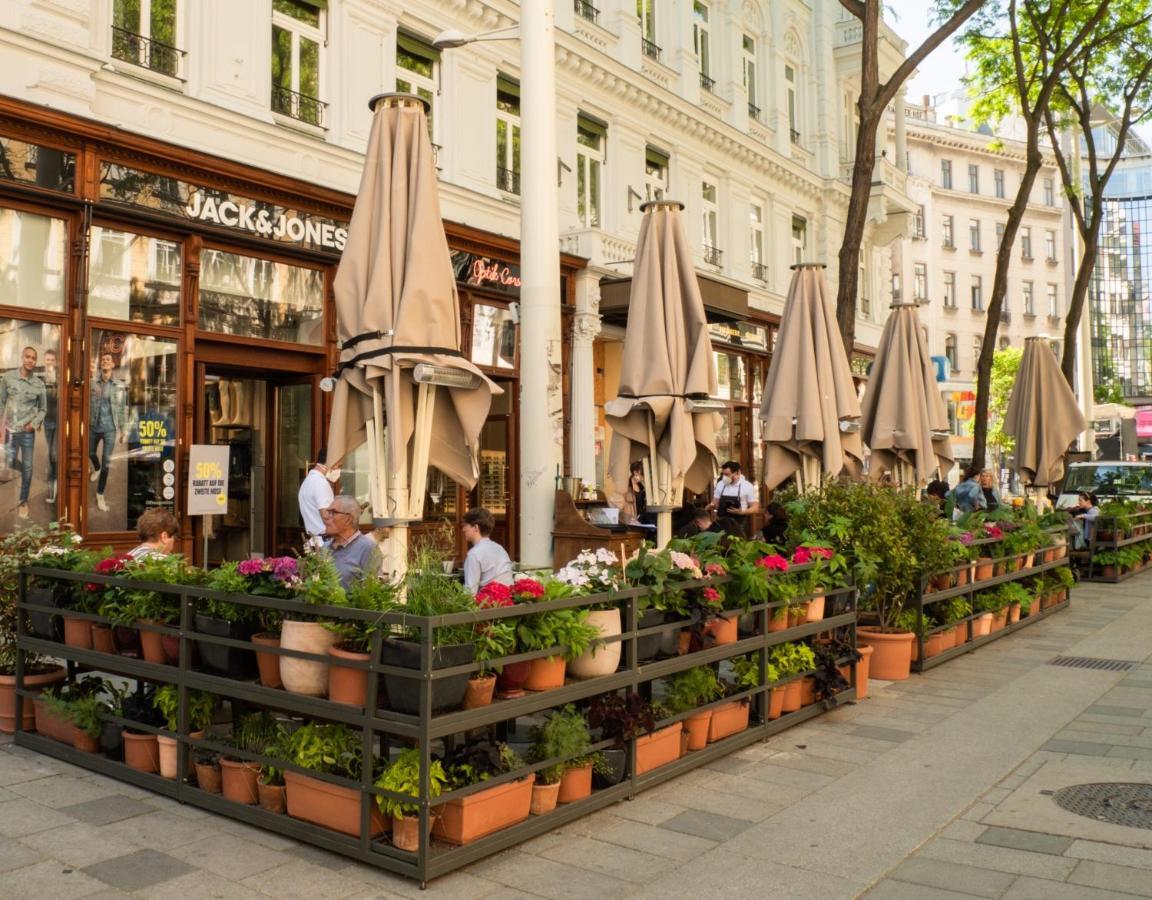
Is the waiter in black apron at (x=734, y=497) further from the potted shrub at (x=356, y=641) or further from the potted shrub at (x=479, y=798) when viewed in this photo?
the potted shrub at (x=356, y=641)

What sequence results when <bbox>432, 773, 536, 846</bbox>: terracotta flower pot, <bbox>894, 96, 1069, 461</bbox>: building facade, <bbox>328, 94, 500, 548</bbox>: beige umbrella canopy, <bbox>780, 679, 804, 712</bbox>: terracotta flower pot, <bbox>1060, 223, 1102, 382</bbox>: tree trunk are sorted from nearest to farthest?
<bbox>432, 773, 536, 846</bbox>: terracotta flower pot → <bbox>328, 94, 500, 548</bbox>: beige umbrella canopy → <bbox>780, 679, 804, 712</bbox>: terracotta flower pot → <bbox>1060, 223, 1102, 382</bbox>: tree trunk → <bbox>894, 96, 1069, 461</bbox>: building facade

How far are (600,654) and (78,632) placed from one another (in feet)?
10.2

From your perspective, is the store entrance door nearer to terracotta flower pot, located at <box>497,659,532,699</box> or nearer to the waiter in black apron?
the waiter in black apron

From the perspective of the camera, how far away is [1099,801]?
546 centimetres

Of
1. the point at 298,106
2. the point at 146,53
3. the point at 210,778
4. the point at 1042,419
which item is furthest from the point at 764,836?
the point at 1042,419

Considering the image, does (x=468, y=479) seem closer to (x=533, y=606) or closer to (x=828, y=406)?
(x=533, y=606)

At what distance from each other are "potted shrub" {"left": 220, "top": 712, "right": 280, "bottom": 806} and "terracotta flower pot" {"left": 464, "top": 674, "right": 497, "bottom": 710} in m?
A: 1.10

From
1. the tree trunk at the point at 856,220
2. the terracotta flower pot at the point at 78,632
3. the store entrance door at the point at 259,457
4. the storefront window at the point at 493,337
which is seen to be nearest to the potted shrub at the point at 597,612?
the terracotta flower pot at the point at 78,632

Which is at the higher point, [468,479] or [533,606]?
[468,479]

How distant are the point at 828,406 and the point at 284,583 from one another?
708 centimetres

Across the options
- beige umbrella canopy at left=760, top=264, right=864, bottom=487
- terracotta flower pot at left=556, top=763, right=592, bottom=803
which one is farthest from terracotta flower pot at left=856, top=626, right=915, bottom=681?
terracotta flower pot at left=556, top=763, right=592, bottom=803

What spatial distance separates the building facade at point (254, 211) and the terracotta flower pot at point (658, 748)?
6752mm

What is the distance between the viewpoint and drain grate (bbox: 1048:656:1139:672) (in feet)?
30.8

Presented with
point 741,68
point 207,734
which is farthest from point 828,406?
point 741,68
